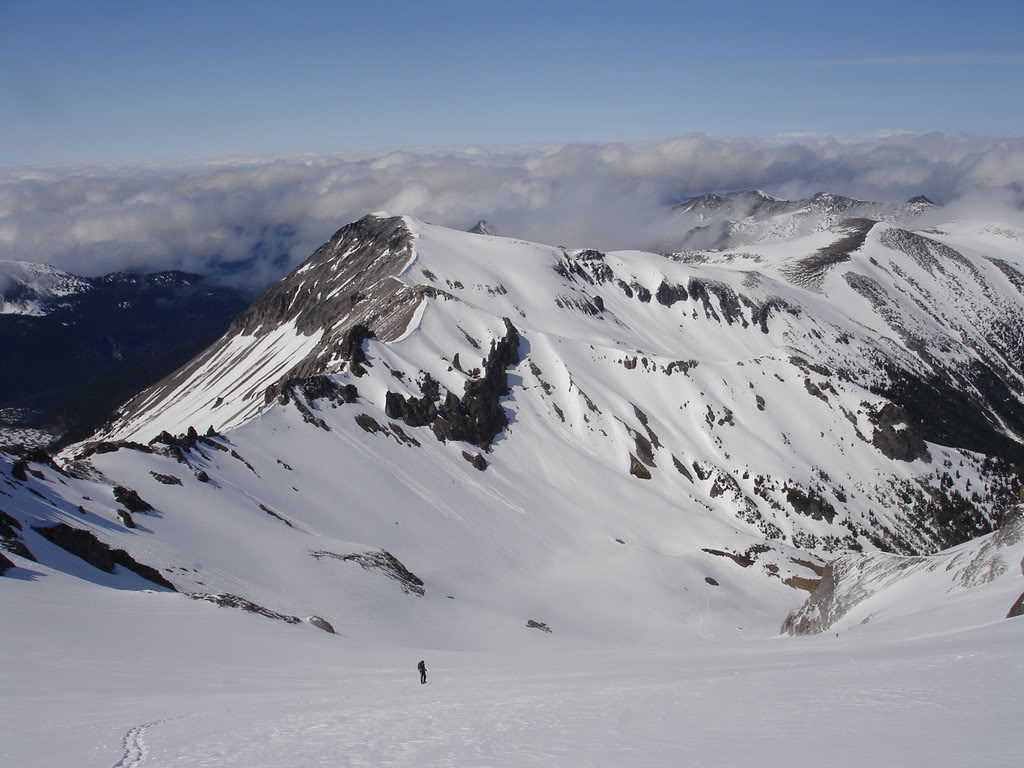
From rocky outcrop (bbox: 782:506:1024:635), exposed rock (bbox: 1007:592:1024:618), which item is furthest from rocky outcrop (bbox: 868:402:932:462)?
exposed rock (bbox: 1007:592:1024:618)

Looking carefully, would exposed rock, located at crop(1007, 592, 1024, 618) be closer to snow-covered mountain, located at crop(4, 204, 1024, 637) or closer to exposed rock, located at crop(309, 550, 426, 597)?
snow-covered mountain, located at crop(4, 204, 1024, 637)

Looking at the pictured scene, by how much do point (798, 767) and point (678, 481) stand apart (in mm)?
118962

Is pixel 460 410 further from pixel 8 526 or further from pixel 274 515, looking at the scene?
pixel 8 526

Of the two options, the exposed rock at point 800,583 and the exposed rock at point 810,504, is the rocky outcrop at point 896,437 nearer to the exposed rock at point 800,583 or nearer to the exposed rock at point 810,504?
the exposed rock at point 810,504

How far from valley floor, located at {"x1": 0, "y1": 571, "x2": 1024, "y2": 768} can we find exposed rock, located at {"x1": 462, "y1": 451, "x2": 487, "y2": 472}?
77.0 m

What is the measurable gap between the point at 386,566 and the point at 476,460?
46185 mm

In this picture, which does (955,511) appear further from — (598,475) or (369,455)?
(369,455)

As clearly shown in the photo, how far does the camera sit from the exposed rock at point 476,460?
115113 millimetres

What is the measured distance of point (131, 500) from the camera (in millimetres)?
60875

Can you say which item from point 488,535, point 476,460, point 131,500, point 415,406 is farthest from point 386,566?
point 415,406

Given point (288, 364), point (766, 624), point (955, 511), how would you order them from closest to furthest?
point (766, 624)
point (955, 511)
point (288, 364)

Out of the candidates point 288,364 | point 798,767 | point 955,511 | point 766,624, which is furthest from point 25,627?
point 955,511

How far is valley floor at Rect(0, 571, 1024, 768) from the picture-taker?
16156 millimetres

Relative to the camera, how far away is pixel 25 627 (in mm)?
30625
